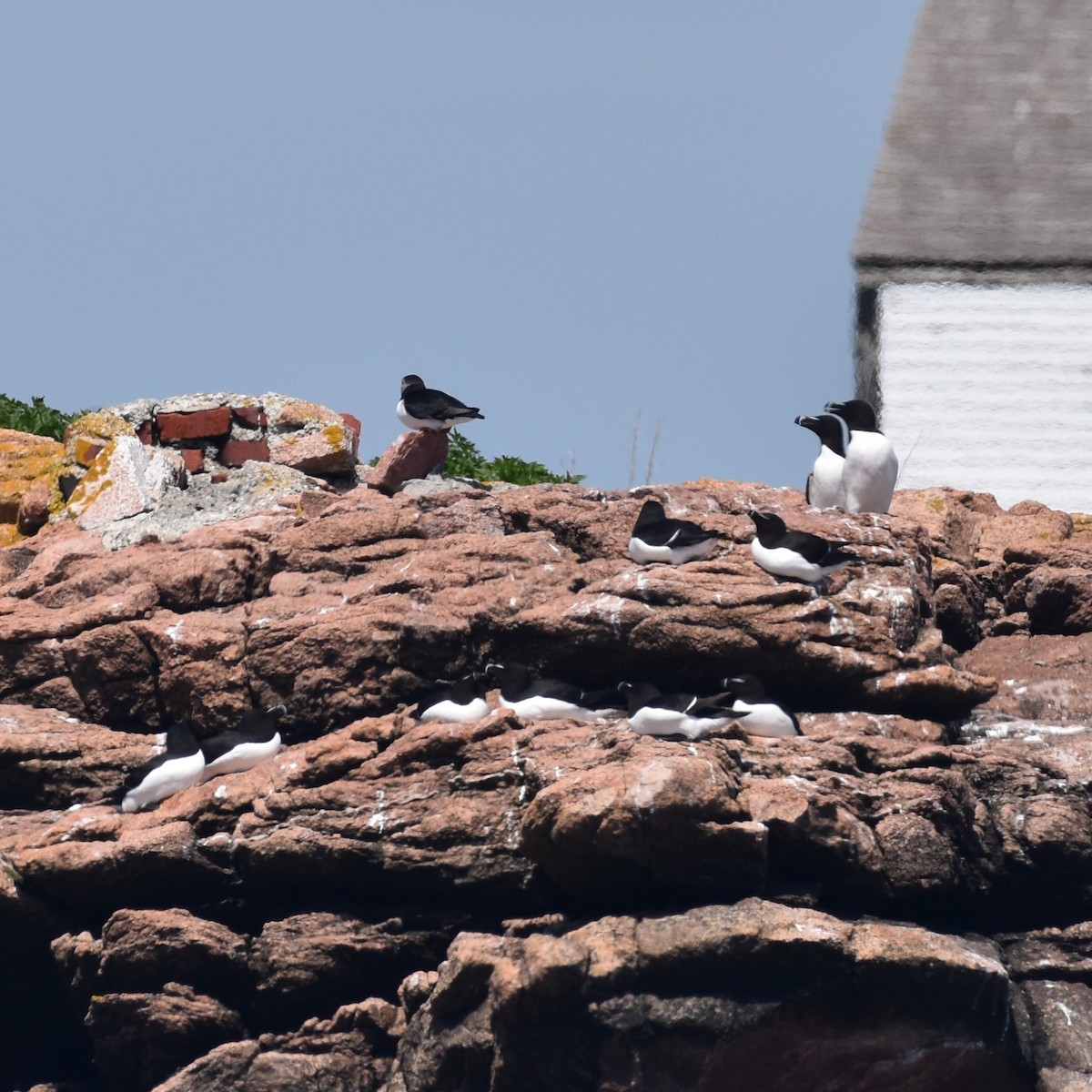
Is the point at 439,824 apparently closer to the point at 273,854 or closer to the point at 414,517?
the point at 273,854

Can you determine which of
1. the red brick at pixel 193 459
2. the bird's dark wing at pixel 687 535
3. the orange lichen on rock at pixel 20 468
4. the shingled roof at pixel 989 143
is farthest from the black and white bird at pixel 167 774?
the shingled roof at pixel 989 143

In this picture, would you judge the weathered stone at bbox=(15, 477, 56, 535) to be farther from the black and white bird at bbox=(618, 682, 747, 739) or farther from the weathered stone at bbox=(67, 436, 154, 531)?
the black and white bird at bbox=(618, 682, 747, 739)

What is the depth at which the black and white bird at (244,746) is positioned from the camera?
10414 millimetres

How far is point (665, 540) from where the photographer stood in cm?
1101

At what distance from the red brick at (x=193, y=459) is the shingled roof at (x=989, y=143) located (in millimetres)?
7124

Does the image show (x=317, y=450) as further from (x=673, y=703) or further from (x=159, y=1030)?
(x=159, y=1030)

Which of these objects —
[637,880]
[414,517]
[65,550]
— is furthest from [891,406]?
[637,880]

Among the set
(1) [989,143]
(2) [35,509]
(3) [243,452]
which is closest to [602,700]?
(3) [243,452]

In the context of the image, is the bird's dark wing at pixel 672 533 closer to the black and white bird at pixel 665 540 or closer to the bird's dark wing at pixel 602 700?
the black and white bird at pixel 665 540

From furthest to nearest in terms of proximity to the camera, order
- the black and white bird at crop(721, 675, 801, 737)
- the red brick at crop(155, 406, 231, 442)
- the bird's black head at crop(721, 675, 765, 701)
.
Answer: the red brick at crop(155, 406, 231, 442)
the bird's black head at crop(721, 675, 765, 701)
the black and white bird at crop(721, 675, 801, 737)

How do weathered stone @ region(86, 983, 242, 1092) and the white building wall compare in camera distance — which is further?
the white building wall

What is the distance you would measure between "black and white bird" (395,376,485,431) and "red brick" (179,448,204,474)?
183cm

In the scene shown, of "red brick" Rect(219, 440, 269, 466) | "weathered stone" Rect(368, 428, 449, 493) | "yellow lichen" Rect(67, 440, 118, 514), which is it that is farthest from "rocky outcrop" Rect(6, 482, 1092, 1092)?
"red brick" Rect(219, 440, 269, 466)

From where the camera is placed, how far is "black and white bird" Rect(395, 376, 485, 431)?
43.7 ft
